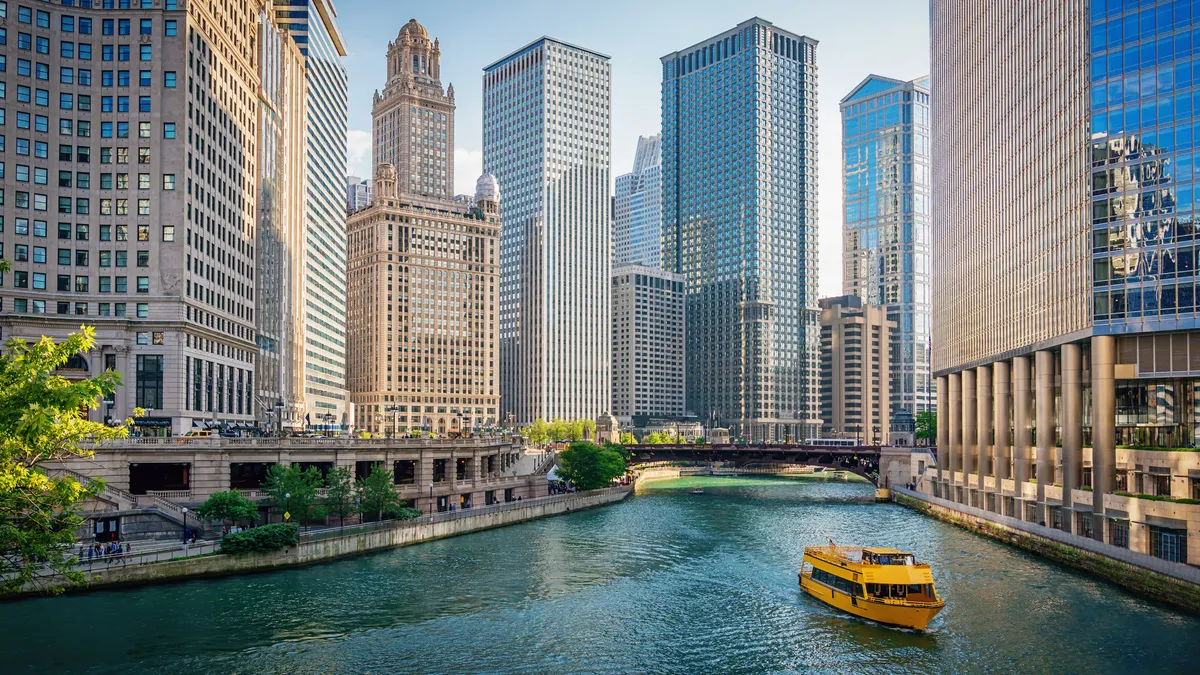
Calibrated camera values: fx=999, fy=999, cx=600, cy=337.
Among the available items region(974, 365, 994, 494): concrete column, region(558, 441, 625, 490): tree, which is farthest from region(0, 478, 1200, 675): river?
region(558, 441, 625, 490): tree

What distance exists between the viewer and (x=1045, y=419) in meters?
100

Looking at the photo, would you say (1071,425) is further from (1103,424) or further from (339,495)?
(339,495)

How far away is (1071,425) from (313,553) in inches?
2740

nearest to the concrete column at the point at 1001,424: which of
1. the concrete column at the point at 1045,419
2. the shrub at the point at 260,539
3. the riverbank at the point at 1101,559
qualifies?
the riverbank at the point at 1101,559

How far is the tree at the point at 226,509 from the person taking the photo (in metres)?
86.5

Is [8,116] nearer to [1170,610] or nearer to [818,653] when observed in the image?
[818,653]

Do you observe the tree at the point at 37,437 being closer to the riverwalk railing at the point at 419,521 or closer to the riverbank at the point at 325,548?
the riverbank at the point at 325,548

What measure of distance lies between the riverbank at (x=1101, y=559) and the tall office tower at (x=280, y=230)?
89569mm

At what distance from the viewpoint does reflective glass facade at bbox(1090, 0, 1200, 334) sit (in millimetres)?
82750

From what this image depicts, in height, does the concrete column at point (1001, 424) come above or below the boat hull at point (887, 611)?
above

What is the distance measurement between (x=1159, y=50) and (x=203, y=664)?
86.7m

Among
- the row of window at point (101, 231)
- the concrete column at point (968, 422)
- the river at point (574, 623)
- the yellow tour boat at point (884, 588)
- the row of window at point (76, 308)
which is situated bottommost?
the river at point (574, 623)

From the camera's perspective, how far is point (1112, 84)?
88.7 m

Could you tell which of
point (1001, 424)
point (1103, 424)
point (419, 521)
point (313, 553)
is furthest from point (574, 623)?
point (1001, 424)
